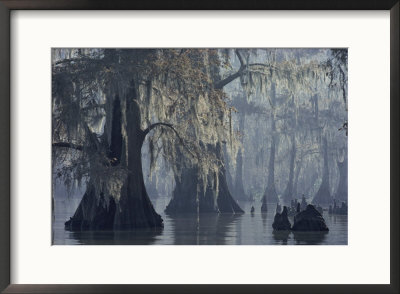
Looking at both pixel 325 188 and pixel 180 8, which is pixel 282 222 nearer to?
pixel 325 188

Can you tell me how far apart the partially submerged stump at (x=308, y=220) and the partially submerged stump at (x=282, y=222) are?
0.19 feet

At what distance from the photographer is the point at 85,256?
3662mm

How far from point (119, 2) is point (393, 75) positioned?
5.06 ft

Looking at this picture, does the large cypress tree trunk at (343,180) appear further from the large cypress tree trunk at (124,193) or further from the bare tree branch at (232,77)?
the large cypress tree trunk at (124,193)

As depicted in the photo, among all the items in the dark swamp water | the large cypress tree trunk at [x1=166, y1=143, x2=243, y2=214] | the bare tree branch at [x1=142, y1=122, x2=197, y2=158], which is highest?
the bare tree branch at [x1=142, y1=122, x2=197, y2=158]

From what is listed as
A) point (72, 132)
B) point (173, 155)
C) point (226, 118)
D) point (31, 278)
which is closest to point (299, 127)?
point (226, 118)

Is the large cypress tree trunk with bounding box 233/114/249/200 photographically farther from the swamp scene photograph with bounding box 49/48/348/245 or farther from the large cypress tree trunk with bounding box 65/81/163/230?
the large cypress tree trunk with bounding box 65/81/163/230

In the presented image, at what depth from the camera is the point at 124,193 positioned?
4.24 metres

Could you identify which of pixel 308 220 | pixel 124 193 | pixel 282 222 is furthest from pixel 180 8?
pixel 308 220

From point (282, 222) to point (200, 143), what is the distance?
779mm

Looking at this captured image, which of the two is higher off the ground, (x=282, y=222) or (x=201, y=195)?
(x=201, y=195)

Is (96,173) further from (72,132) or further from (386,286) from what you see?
(386,286)

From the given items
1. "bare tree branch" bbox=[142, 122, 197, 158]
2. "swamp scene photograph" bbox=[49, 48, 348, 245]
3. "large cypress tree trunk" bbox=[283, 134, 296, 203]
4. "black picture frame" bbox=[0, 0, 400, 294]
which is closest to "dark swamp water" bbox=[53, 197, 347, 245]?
"swamp scene photograph" bbox=[49, 48, 348, 245]

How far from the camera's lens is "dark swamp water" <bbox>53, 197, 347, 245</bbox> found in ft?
12.7
